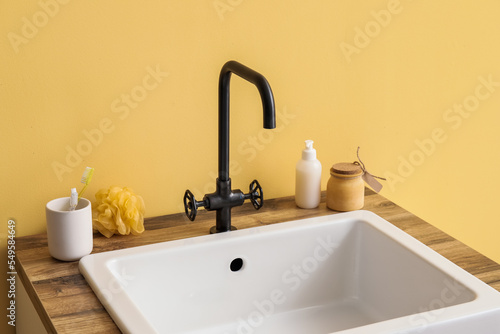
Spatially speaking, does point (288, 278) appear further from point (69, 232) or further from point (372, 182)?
point (69, 232)

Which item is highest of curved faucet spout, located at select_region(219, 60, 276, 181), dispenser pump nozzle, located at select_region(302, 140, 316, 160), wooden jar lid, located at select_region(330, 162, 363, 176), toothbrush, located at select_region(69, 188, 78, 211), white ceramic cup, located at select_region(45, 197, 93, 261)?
curved faucet spout, located at select_region(219, 60, 276, 181)

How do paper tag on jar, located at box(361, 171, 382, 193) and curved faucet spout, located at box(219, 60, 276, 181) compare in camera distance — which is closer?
curved faucet spout, located at box(219, 60, 276, 181)

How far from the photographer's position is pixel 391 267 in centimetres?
140

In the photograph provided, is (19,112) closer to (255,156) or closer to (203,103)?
(203,103)

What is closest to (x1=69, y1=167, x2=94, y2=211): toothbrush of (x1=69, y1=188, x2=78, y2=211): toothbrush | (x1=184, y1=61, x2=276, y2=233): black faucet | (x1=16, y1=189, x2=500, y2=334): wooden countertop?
(x1=69, y1=188, x2=78, y2=211): toothbrush

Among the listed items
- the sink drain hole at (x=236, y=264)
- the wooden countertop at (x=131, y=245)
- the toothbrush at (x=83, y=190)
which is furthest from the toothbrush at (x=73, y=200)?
the sink drain hole at (x=236, y=264)

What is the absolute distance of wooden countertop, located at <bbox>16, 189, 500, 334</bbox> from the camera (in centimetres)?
114

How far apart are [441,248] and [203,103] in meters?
0.60

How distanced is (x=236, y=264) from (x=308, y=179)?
11.2 inches

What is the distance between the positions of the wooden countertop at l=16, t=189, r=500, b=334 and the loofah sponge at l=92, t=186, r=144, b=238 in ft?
0.08

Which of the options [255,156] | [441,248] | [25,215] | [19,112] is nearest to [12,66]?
[19,112]

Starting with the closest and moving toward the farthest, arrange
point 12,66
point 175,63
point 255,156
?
point 12,66 → point 175,63 → point 255,156

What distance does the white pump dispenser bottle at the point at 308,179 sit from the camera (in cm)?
157

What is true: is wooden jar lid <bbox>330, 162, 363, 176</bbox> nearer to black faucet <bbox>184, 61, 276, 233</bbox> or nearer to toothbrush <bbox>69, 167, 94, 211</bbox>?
black faucet <bbox>184, 61, 276, 233</bbox>
